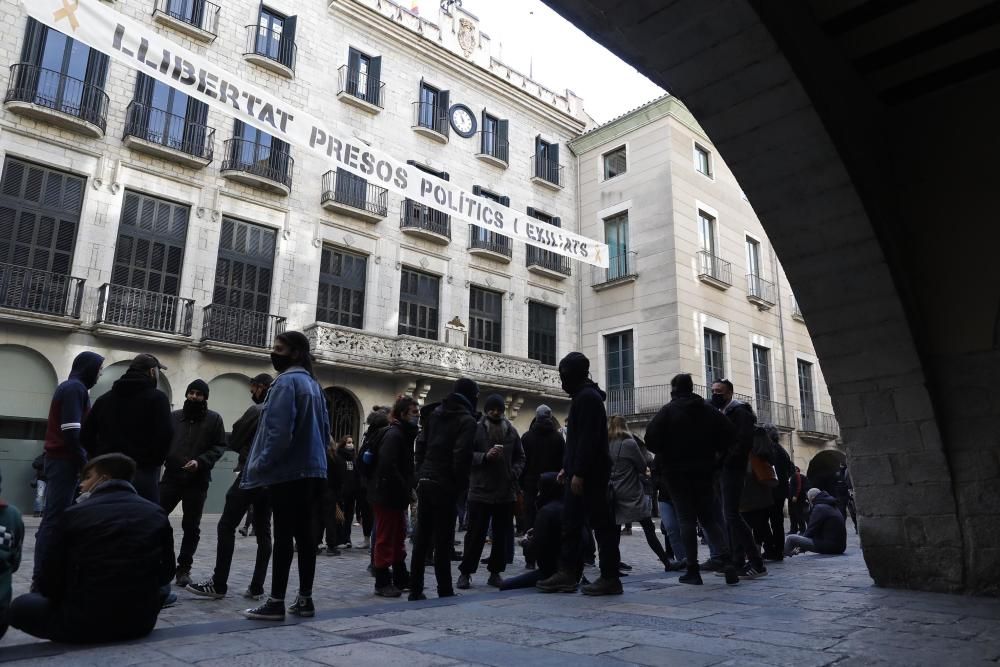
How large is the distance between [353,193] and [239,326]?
205 inches

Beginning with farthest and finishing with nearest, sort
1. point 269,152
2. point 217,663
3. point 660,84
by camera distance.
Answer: point 269,152
point 660,84
point 217,663

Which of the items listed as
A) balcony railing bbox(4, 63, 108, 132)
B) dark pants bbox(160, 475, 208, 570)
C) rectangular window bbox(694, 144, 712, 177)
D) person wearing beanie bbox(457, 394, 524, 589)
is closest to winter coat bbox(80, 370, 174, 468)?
dark pants bbox(160, 475, 208, 570)

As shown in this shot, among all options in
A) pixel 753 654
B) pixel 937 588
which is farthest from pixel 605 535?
pixel 937 588

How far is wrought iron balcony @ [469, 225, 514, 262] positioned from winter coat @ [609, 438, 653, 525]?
15.6 metres

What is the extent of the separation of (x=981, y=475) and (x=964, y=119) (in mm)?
2852

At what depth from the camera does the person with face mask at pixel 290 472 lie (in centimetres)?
420

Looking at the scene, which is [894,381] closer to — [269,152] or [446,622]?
[446,622]

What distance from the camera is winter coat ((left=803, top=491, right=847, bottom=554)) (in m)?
8.70

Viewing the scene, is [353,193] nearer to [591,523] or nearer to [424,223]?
[424,223]

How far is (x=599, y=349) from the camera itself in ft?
80.5

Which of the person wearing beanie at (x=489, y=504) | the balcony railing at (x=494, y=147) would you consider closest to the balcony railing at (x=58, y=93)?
the balcony railing at (x=494, y=147)

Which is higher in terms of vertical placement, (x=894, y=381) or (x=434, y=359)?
(x=434, y=359)

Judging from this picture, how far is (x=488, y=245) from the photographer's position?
22703mm

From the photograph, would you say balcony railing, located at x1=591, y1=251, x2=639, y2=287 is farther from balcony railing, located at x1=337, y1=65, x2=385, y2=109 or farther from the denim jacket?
the denim jacket
